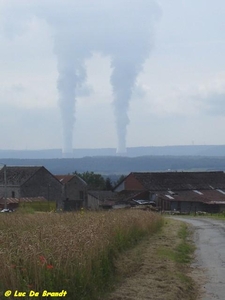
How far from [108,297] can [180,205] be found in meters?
67.7

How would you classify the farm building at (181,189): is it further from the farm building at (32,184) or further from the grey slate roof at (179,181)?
the farm building at (32,184)

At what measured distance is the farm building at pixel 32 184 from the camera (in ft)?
235

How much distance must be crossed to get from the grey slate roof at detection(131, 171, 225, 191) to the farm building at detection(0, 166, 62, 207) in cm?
1554

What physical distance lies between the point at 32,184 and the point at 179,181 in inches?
980

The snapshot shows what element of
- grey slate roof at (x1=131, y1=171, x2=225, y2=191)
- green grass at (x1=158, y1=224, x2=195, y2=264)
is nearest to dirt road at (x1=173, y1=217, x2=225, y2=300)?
green grass at (x1=158, y1=224, x2=195, y2=264)

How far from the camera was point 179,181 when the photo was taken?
291 feet

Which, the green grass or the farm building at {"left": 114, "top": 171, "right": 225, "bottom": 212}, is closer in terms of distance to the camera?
the green grass

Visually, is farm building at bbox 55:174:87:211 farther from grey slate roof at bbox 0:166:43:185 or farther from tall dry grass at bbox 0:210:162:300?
tall dry grass at bbox 0:210:162:300

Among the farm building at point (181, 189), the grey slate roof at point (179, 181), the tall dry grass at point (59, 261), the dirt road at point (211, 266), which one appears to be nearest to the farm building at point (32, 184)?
the farm building at point (181, 189)

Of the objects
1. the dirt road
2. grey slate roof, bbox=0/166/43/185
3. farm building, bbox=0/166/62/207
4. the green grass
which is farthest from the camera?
grey slate roof, bbox=0/166/43/185

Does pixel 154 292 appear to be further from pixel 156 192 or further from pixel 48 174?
pixel 156 192

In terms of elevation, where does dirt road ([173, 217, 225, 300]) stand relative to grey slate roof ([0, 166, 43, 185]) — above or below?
below

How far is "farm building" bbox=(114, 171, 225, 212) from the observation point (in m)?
Answer: 76.7

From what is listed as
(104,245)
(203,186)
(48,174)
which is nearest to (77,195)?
(48,174)
